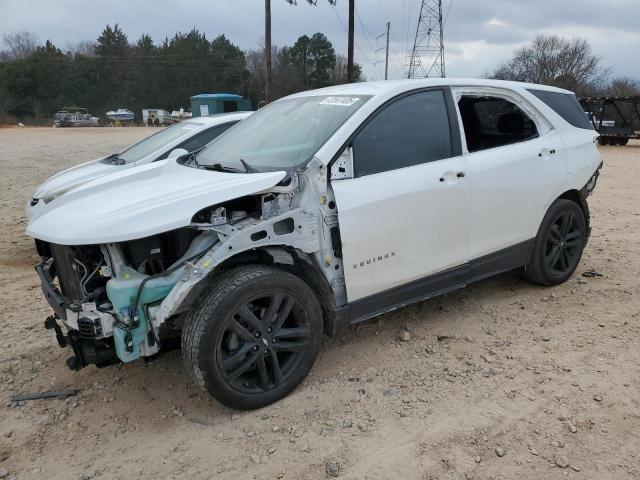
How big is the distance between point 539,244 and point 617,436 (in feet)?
6.71

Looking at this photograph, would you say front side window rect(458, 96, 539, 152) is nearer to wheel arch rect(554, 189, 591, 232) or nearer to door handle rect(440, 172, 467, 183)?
door handle rect(440, 172, 467, 183)

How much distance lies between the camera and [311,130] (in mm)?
3521

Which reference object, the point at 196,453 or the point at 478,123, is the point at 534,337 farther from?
the point at 196,453

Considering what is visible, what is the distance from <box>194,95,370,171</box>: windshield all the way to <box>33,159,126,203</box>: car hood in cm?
237

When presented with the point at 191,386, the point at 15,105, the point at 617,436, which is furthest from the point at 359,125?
the point at 15,105

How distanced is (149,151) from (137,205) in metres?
4.10

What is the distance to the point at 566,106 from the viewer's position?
474cm

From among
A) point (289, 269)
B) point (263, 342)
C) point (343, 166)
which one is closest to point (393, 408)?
point (263, 342)

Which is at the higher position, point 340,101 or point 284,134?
point 340,101

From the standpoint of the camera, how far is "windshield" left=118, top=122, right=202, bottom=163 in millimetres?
6676

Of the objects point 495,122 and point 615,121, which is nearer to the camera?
point 495,122

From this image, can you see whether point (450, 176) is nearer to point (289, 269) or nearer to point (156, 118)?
point (289, 269)

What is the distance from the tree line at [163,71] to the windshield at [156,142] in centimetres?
5272

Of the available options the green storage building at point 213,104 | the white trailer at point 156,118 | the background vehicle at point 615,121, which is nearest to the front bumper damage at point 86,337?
the background vehicle at point 615,121
